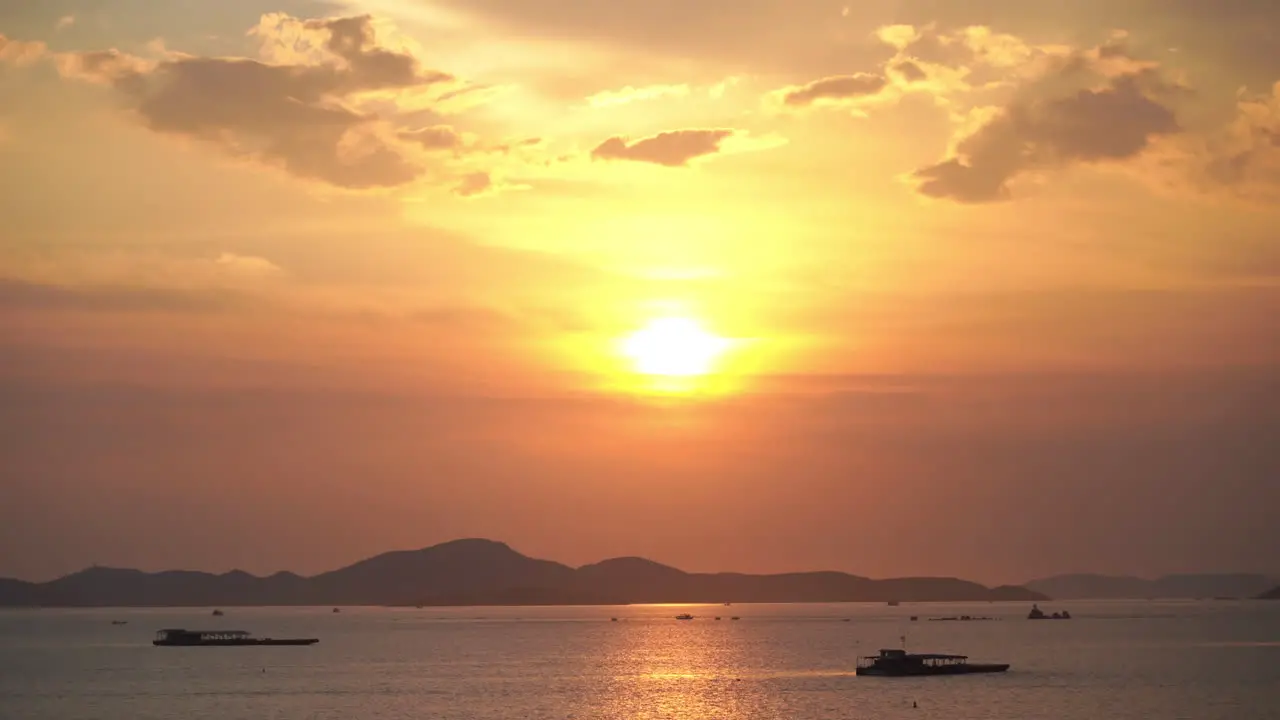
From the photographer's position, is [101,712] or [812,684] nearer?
[101,712]

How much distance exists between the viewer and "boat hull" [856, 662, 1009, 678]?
585 feet

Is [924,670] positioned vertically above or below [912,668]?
below

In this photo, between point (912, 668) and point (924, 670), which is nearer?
point (912, 668)

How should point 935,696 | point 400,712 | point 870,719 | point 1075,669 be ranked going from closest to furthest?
1. point 870,719
2. point 400,712
3. point 935,696
4. point 1075,669

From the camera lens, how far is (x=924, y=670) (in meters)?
181

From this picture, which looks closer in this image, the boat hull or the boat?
the boat hull

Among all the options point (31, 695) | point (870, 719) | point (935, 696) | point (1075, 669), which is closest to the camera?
point (870, 719)

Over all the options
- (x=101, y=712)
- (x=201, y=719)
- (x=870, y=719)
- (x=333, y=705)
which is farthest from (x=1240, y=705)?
(x=101, y=712)

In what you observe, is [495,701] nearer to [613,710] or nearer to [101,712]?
[613,710]

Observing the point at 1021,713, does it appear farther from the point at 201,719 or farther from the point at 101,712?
the point at 101,712

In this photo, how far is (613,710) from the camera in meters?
142

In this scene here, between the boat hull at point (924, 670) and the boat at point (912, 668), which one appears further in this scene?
the boat at point (912, 668)

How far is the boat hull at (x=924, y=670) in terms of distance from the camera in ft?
585

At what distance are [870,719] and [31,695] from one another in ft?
332
